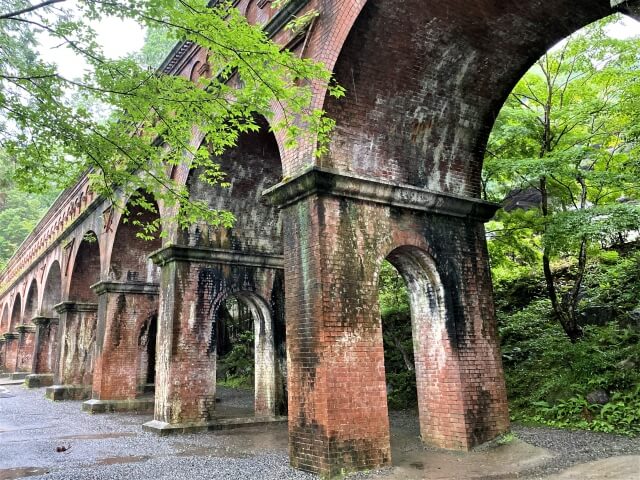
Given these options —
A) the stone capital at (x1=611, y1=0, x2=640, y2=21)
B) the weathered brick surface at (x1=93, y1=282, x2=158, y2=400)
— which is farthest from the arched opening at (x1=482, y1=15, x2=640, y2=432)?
the weathered brick surface at (x1=93, y1=282, x2=158, y2=400)

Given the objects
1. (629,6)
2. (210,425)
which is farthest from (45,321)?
(629,6)

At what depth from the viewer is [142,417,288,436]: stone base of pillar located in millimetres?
10234

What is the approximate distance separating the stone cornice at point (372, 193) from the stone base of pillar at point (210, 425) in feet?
19.0

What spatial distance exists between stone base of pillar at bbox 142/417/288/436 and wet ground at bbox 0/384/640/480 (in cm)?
24

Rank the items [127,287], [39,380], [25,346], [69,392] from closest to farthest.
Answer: [127,287], [69,392], [39,380], [25,346]

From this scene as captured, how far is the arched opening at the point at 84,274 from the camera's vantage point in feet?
63.9

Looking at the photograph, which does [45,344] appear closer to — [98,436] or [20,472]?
[98,436]

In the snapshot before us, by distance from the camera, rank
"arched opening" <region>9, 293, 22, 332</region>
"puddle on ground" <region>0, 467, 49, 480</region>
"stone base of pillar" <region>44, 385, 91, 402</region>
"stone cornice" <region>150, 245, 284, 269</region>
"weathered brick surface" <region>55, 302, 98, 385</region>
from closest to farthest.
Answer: "puddle on ground" <region>0, 467, 49, 480</region> < "stone cornice" <region>150, 245, 284, 269</region> < "stone base of pillar" <region>44, 385, 91, 402</region> < "weathered brick surface" <region>55, 302, 98, 385</region> < "arched opening" <region>9, 293, 22, 332</region>

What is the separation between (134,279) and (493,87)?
12.5m

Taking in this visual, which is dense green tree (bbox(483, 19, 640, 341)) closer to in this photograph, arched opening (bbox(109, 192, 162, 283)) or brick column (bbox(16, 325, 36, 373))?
arched opening (bbox(109, 192, 162, 283))

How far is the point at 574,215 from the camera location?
8945 millimetres

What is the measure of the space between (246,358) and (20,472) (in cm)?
1587

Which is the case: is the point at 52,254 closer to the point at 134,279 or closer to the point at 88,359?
the point at 88,359

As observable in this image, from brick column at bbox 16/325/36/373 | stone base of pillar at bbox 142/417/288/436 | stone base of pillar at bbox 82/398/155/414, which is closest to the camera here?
stone base of pillar at bbox 142/417/288/436
